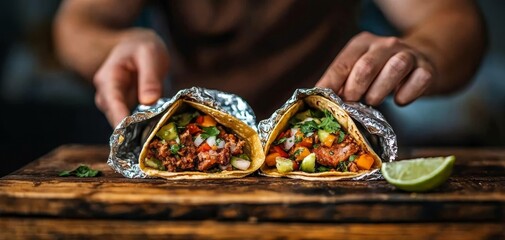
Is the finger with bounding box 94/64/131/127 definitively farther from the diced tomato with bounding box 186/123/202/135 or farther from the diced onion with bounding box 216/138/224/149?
the diced onion with bounding box 216/138/224/149

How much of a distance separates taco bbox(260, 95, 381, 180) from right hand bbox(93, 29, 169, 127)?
51cm

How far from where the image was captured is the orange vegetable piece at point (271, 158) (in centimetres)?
237

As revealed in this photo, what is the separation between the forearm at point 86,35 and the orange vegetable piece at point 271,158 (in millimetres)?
1086

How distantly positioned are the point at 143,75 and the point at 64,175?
0.52m

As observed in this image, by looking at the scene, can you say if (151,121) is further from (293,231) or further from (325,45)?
(325,45)

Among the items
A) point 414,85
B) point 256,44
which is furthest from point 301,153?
point 256,44

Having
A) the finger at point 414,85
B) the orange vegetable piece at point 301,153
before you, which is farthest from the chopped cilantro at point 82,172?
the finger at point 414,85

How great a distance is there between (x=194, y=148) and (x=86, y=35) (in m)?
1.21

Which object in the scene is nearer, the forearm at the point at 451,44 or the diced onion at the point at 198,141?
the diced onion at the point at 198,141

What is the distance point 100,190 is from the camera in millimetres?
2021

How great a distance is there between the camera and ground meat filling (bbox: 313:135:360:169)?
2.30 meters

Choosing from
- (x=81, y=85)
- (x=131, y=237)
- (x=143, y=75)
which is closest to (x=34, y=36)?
(x=81, y=85)

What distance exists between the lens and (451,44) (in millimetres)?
3115

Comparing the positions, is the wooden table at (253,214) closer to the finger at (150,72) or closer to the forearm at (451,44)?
the finger at (150,72)
